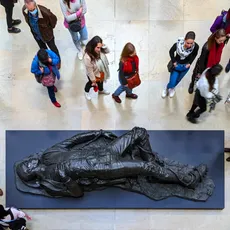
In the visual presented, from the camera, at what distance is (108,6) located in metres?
8.12

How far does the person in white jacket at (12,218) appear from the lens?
22.2ft

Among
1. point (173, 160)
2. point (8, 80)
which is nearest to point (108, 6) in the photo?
point (8, 80)

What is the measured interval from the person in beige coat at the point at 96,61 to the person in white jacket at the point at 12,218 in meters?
2.34

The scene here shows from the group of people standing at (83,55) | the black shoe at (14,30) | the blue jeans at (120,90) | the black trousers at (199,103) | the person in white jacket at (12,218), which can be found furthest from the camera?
the black shoe at (14,30)

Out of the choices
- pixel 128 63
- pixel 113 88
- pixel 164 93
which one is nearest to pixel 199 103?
pixel 164 93

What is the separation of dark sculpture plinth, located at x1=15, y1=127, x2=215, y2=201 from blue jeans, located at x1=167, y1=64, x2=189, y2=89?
101cm

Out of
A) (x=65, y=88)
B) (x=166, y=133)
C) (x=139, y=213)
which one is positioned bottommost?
(x=139, y=213)

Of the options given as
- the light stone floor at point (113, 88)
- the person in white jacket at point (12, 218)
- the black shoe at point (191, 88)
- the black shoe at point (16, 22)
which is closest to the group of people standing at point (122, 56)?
the black shoe at point (191, 88)

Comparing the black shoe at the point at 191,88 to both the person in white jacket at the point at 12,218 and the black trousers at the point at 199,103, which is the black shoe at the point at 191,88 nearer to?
the black trousers at the point at 199,103

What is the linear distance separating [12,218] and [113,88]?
283 cm

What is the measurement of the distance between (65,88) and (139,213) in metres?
2.57

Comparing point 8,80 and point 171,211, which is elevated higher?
point 8,80

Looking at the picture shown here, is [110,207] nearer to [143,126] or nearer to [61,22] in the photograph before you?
[143,126]

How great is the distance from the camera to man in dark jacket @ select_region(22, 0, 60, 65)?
20.8 feet
